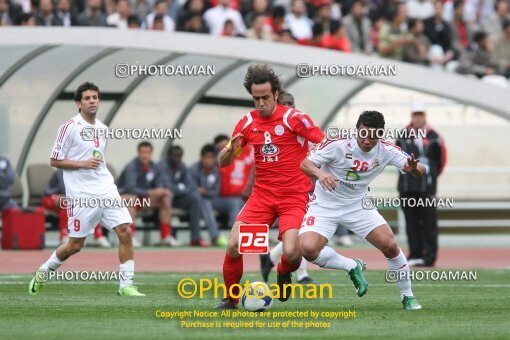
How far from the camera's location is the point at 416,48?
2591cm

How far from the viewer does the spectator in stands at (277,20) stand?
24.9 metres

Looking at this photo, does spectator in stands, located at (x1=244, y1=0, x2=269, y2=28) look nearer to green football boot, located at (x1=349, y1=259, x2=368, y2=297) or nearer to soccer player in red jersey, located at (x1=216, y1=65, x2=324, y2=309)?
soccer player in red jersey, located at (x1=216, y1=65, x2=324, y2=309)

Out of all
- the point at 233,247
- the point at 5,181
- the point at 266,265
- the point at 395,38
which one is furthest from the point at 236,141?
the point at 395,38

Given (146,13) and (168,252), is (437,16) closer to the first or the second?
(146,13)

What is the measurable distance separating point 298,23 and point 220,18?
1.61 metres

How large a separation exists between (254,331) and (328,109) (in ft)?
48.5

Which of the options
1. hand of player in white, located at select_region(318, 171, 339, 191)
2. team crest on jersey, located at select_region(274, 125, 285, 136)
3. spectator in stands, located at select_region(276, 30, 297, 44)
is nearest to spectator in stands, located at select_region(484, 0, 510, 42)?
spectator in stands, located at select_region(276, 30, 297, 44)

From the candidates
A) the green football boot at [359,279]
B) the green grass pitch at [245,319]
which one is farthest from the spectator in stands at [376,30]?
the green football boot at [359,279]

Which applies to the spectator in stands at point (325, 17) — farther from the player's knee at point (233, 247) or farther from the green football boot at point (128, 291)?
the player's knee at point (233, 247)

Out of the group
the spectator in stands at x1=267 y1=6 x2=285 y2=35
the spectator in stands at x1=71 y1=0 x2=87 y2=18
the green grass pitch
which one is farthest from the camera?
the spectator in stands at x1=71 y1=0 x2=87 y2=18

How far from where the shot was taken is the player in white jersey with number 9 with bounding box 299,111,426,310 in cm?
1170

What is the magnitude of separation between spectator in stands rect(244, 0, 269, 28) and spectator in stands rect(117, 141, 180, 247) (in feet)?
12.8

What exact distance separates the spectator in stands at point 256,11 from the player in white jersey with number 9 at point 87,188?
12.2 m

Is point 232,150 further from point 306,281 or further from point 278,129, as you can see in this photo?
point 306,281
